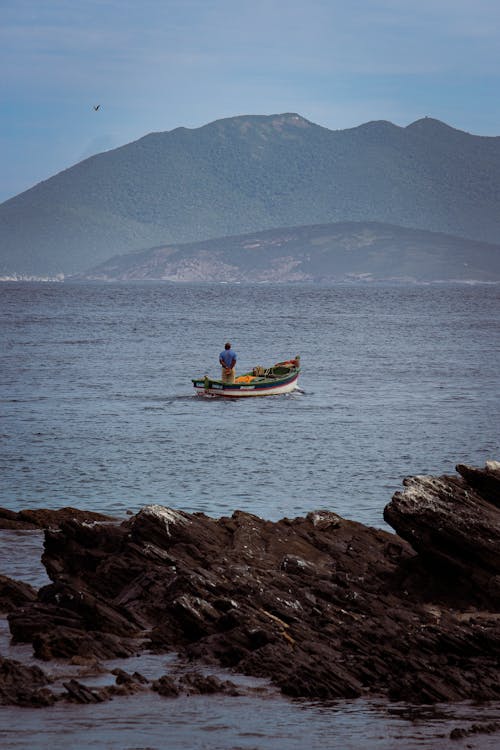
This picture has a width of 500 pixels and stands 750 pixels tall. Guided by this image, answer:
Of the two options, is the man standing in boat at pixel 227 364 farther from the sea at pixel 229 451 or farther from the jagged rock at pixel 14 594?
the jagged rock at pixel 14 594

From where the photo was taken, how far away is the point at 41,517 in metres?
27.3

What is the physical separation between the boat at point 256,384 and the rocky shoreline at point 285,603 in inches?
1374

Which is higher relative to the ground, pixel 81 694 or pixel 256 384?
pixel 256 384

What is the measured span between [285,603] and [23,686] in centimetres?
396

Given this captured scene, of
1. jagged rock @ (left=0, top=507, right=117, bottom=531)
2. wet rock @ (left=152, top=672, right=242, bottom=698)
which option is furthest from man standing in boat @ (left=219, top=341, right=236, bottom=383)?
wet rock @ (left=152, top=672, right=242, bottom=698)

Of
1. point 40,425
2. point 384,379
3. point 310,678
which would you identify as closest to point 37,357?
point 384,379

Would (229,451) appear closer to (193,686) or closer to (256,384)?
(256,384)

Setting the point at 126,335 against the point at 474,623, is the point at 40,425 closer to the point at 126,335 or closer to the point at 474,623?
the point at 474,623

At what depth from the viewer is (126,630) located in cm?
1817

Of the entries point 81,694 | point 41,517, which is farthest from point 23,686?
point 41,517

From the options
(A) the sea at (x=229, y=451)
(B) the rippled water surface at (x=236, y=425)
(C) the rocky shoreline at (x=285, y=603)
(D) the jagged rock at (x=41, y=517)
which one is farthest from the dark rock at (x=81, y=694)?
(B) the rippled water surface at (x=236, y=425)

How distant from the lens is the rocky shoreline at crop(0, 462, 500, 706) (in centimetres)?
1588

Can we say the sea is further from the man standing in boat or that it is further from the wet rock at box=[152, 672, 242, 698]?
the man standing in boat

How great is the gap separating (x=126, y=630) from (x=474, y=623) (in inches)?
196
